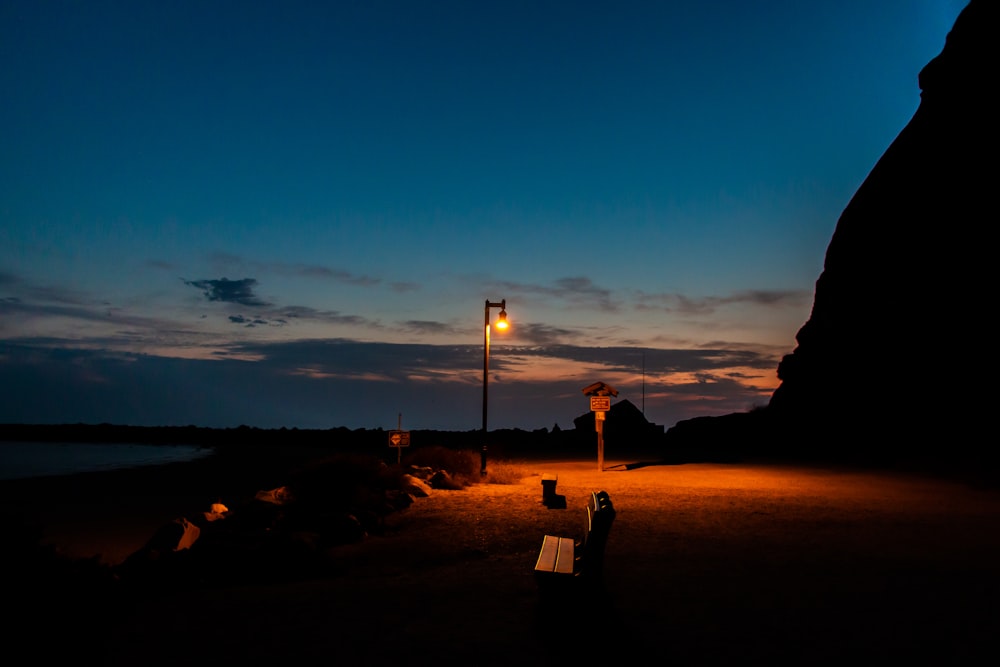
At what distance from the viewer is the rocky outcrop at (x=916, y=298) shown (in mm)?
29875

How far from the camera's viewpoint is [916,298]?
3312 cm

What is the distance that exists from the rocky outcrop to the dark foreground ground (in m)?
18.5

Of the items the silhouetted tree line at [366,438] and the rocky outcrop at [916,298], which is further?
the silhouetted tree line at [366,438]

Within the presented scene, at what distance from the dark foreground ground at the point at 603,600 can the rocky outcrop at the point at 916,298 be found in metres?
18.5

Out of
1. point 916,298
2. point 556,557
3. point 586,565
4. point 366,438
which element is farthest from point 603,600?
point 366,438

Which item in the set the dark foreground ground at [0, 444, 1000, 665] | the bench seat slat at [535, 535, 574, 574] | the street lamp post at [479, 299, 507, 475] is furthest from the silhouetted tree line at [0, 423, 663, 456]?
the bench seat slat at [535, 535, 574, 574]

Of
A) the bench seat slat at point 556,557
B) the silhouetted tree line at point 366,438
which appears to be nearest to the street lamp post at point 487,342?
the silhouetted tree line at point 366,438

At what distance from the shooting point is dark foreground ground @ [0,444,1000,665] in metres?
5.21

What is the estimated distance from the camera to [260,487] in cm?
2311

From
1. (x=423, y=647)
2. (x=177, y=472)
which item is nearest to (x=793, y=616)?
(x=423, y=647)

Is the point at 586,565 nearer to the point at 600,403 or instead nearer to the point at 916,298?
the point at 600,403

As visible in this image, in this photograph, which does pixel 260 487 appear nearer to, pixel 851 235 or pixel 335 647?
pixel 335 647

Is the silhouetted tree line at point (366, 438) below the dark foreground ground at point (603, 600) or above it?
above

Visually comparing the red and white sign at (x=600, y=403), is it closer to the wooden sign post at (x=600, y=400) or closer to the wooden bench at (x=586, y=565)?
the wooden sign post at (x=600, y=400)
